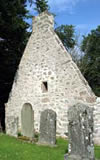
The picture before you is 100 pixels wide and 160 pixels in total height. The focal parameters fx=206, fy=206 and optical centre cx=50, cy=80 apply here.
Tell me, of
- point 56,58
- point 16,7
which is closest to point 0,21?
point 16,7

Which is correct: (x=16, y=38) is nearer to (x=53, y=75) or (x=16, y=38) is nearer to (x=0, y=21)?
(x=0, y=21)

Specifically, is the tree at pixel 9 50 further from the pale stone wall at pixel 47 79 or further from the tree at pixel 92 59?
the tree at pixel 92 59

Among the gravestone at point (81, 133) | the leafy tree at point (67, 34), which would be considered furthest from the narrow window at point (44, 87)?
the leafy tree at point (67, 34)

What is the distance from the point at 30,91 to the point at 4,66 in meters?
4.89

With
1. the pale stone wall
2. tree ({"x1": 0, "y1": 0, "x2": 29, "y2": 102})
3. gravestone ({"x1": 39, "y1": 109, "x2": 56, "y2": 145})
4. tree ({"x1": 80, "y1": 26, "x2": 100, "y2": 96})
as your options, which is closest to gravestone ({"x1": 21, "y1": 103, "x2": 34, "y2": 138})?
the pale stone wall

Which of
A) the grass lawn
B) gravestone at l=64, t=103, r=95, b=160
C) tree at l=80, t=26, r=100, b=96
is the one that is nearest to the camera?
gravestone at l=64, t=103, r=95, b=160

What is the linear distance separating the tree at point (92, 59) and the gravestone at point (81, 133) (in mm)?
20608

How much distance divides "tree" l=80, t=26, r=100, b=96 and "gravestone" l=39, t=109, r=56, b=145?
1843cm

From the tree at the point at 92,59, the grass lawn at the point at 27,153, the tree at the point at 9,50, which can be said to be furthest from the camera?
the tree at the point at 92,59

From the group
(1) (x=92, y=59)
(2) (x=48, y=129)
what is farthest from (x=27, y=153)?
(1) (x=92, y=59)

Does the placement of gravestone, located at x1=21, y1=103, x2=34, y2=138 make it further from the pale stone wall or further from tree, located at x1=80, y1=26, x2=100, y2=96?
tree, located at x1=80, y1=26, x2=100, y2=96

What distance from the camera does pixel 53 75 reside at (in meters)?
11.4

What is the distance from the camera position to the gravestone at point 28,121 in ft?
34.6

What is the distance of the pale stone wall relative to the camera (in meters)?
10.6
